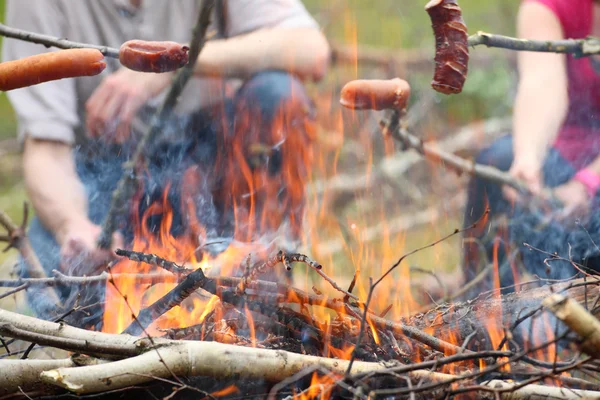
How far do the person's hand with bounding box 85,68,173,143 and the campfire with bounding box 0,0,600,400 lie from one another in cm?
17

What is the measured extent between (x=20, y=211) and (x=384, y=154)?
3201 millimetres

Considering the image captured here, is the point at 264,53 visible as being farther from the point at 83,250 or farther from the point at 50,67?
the point at 50,67

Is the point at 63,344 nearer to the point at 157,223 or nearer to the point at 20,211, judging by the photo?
the point at 157,223

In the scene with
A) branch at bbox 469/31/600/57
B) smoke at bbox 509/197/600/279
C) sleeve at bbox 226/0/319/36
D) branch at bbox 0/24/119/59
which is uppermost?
sleeve at bbox 226/0/319/36

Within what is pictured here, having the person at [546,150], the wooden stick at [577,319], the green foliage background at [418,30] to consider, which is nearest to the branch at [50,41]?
the wooden stick at [577,319]

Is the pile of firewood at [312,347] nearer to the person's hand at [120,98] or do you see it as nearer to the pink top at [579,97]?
the person's hand at [120,98]

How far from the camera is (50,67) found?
61.0 inches

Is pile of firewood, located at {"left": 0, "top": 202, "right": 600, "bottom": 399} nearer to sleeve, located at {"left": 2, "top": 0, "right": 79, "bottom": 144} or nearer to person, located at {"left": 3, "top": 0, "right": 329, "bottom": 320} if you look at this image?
person, located at {"left": 3, "top": 0, "right": 329, "bottom": 320}

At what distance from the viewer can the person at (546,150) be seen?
2613mm

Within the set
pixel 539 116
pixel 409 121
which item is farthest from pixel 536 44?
pixel 409 121

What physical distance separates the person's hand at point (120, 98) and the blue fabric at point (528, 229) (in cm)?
153

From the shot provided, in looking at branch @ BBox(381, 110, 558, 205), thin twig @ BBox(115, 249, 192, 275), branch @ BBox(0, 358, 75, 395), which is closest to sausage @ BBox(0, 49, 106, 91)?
thin twig @ BBox(115, 249, 192, 275)

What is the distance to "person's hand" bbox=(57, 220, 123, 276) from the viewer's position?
2289 mm

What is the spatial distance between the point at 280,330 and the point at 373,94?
78 centimetres
